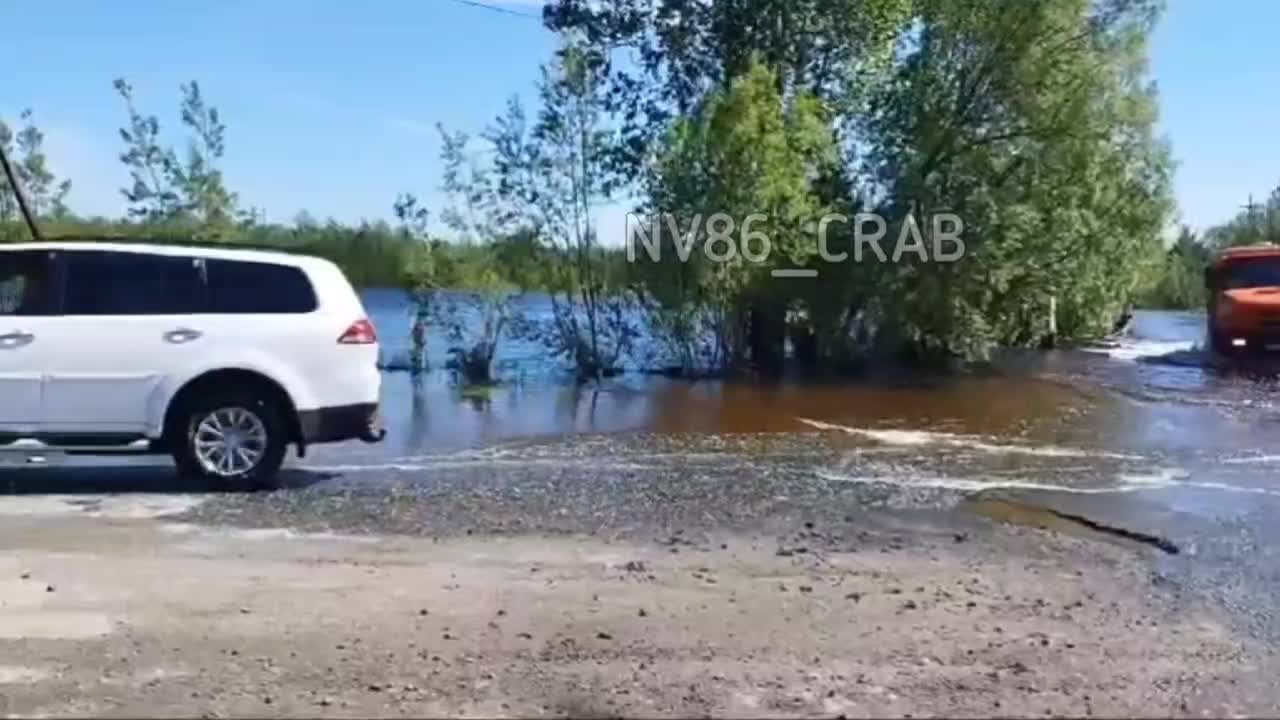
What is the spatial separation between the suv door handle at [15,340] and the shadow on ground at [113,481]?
3.43 feet

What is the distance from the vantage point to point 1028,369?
87.7ft

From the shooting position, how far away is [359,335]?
10.9 m

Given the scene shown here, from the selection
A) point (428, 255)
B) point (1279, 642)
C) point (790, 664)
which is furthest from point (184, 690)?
point (428, 255)

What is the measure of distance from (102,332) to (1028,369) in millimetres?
19457

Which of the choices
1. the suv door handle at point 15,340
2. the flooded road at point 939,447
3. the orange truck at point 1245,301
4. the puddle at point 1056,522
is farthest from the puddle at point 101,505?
the orange truck at point 1245,301

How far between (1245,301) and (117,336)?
820 inches

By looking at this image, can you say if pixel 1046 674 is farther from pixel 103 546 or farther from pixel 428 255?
pixel 428 255

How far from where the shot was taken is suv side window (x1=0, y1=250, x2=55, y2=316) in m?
10.5

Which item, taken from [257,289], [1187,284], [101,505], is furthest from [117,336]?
[1187,284]

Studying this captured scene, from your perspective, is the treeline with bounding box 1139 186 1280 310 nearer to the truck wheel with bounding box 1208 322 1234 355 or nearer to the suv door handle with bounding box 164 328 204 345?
the truck wheel with bounding box 1208 322 1234 355

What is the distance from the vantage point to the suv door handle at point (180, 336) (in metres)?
10.5

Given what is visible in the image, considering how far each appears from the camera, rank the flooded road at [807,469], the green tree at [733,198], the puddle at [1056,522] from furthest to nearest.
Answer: the green tree at [733,198], the flooded road at [807,469], the puddle at [1056,522]

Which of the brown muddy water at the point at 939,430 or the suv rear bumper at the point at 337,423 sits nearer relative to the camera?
the suv rear bumper at the point at 337,423

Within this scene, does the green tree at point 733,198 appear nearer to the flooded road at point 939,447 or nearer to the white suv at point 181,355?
the flooded road at point 939,447
